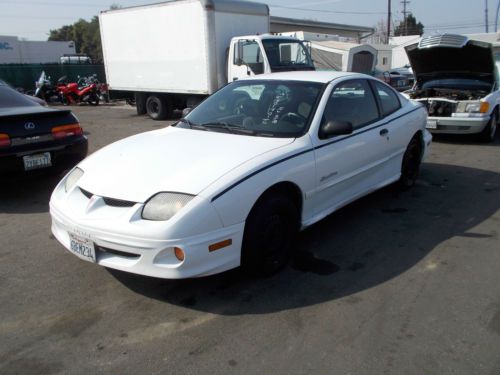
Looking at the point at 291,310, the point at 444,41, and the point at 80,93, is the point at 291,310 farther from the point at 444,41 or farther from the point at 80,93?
the point at 80,93

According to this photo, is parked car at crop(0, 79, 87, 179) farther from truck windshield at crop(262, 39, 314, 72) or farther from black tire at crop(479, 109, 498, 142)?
black tire at crop(479, 109, 498, 142)

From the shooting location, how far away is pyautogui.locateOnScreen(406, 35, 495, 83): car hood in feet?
27.6

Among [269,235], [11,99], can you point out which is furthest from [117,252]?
[11,99]

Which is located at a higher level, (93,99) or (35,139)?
(35,139)

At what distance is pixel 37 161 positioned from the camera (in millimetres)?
5523

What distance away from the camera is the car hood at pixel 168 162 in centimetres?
314

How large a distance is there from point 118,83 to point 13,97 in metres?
8.70

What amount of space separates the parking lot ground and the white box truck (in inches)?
306

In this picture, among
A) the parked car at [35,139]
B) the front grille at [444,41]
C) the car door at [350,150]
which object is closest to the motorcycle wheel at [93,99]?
the parked car at [35,139]

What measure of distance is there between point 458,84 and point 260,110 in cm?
711

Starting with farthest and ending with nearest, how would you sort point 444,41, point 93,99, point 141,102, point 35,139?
point 93,99 < point 141,102 < point 444,41 < point 35,139

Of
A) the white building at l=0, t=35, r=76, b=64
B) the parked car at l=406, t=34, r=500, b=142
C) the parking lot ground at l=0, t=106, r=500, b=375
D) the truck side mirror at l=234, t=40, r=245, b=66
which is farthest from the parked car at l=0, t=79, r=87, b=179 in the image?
the white building at l=0, t=35, r=76, b=64

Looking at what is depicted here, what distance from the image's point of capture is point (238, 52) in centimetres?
1149

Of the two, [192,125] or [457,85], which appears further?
[457,85]
